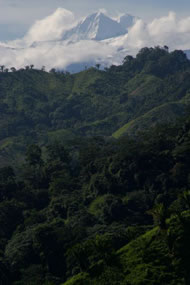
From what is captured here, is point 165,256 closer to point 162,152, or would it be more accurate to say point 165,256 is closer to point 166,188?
point 166,188

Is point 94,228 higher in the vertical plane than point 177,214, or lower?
lower

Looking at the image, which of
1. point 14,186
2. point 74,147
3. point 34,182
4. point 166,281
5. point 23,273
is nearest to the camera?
point 166,281

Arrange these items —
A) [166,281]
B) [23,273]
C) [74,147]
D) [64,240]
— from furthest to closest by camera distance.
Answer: [74,147] → [64,240] → [23,273] → [166,281]

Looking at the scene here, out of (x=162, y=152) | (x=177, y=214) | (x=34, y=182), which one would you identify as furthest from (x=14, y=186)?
(x=177, y=214)

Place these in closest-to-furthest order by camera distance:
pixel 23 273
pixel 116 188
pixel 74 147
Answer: pixel 23 273 < pixel 116 188 < pixel 74 147

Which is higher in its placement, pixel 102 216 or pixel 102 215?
pixel 102 215

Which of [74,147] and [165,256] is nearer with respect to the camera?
[165,256]

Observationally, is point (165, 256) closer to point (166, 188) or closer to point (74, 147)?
point (166, 188)

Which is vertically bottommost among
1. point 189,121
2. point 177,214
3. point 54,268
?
point 54,268

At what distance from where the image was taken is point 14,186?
12825cm

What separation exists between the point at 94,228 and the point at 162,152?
34.7m

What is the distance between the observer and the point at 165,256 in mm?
60719

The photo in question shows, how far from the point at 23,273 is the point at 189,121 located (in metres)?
65.3

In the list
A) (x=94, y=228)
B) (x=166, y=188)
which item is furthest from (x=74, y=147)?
(x=94, y=228)
